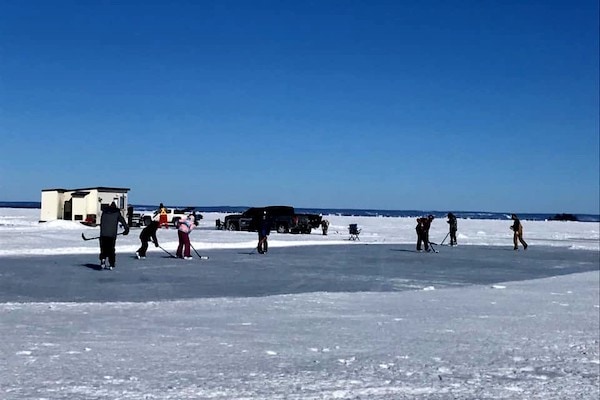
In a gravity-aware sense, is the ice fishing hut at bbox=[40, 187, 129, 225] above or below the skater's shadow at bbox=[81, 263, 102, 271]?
above

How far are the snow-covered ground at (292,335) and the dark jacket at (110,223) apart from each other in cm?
100

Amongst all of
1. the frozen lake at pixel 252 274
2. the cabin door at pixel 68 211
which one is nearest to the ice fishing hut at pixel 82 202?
the cabin door at pixel 68 211

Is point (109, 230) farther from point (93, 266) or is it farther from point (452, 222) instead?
point (452, 222)

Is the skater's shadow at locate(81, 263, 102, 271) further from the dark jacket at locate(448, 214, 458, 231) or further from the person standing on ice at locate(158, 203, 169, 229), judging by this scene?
the dark jacket at locate(448, 214, 458, 231)

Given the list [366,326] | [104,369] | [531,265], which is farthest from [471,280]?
[104,369]

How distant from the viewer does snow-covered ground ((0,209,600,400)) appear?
5.82 metres

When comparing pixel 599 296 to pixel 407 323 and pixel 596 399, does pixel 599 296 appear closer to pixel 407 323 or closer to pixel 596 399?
pixel 407 323

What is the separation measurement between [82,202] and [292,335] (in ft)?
130

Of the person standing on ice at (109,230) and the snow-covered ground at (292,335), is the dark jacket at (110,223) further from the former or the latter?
the snow-covered ground at (292,335)

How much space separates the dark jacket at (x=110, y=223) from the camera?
635 inches

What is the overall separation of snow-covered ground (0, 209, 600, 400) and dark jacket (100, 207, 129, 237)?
3.29ft

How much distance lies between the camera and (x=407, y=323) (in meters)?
9.43

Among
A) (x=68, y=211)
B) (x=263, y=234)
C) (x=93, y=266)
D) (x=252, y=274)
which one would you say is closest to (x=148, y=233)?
(x=93, y=266)

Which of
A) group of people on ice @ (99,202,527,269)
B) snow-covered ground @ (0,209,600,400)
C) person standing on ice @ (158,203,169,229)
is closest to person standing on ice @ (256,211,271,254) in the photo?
group of people on ice @ (99,202,527,269)
